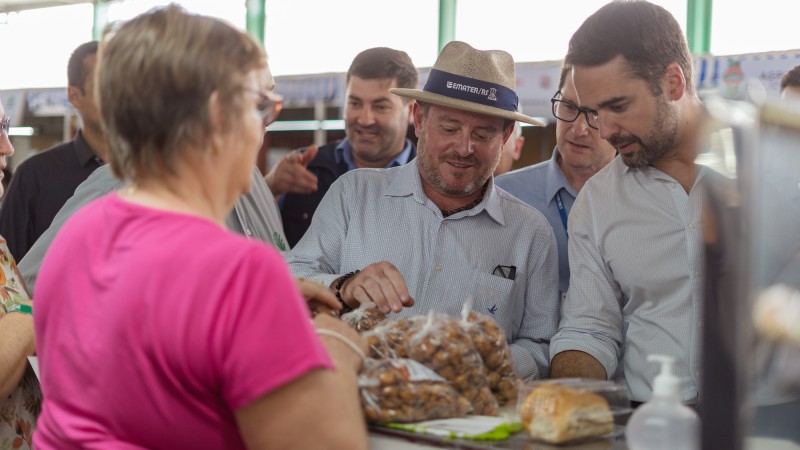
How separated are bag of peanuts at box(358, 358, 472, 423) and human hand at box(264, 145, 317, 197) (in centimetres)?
227

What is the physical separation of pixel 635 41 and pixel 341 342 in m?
1.42

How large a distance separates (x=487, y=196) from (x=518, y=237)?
179 millimetres

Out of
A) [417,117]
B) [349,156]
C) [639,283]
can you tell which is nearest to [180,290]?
[639,283]

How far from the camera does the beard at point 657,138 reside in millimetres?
2551

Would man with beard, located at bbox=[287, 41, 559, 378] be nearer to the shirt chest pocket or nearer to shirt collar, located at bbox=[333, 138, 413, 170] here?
the shirt chest pocket

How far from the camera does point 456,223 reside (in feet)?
9.78

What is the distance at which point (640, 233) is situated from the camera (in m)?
2.57

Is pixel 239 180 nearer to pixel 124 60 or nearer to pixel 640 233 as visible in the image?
pixel 124 60

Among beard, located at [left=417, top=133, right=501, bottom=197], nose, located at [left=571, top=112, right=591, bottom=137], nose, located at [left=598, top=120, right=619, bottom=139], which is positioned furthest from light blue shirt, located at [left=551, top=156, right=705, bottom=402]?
nose, located at [left=571, top=112, right=591, bottom=137]

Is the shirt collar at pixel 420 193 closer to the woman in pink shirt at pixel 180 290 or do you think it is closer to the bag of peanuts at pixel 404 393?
the bag of peanuts at pixel 404 393

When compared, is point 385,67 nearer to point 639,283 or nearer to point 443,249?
point 443,249

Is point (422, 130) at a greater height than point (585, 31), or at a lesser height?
lesser

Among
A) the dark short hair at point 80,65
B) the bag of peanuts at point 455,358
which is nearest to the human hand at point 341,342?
the bag of peanuts at point 455,358

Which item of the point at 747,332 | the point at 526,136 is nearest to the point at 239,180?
the point at 747,332
